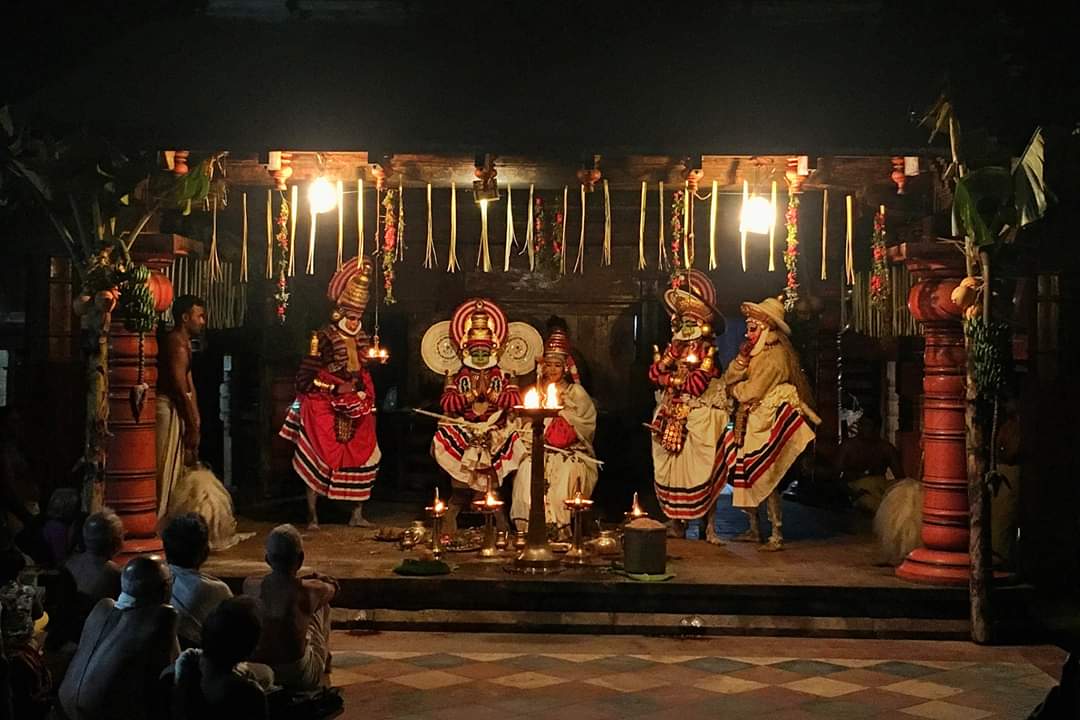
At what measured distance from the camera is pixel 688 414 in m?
10.7

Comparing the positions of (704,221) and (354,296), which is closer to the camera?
(354,296)

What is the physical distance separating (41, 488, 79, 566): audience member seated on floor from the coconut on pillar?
48cm

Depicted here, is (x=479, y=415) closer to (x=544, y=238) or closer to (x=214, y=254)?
(x=544, y=238)

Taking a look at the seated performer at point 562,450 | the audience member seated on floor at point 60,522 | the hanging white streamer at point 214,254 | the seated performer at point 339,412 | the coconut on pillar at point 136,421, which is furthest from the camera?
the seated performer at point 339,412

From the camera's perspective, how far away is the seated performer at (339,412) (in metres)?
11.2

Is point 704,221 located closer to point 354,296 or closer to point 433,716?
point 354,296

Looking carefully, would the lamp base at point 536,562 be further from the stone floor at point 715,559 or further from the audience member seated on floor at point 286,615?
the audience member seated on floor at point 286,615

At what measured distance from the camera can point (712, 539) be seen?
10.9 metres

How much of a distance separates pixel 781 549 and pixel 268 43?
5.62m

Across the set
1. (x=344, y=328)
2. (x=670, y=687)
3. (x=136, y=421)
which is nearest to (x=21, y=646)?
(x=670, y=687)

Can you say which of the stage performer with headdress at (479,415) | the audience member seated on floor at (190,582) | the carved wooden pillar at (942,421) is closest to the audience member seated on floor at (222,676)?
the audience member seated on floor at (190,582)

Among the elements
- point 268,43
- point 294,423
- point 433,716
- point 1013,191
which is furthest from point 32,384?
point 1013,191

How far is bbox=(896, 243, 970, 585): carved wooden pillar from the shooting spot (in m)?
8.96

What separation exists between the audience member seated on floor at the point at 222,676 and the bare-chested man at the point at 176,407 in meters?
6.13
